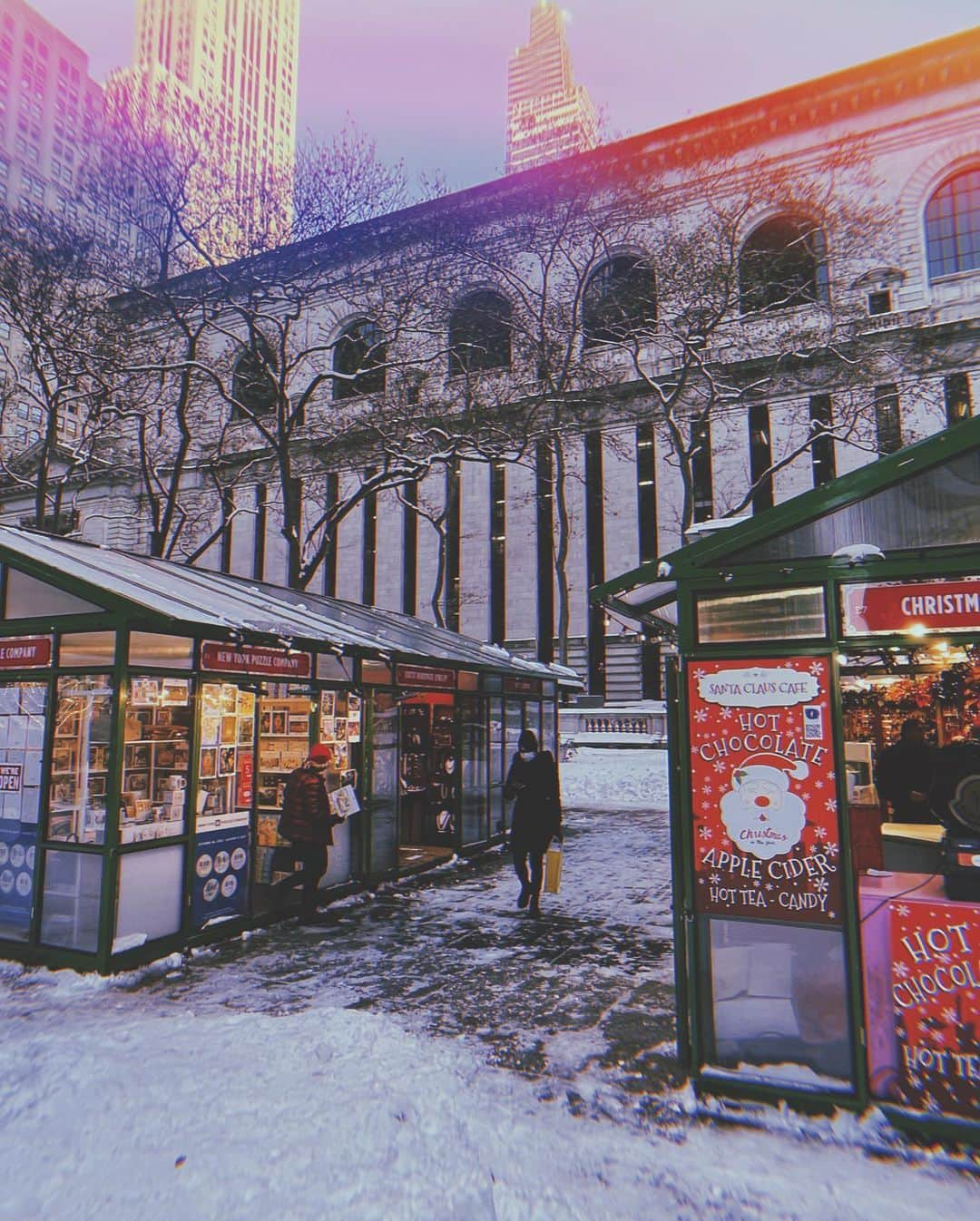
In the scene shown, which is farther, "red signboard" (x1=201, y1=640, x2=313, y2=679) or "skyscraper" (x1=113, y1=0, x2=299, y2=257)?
"skyscraper" (x1=113, y1=0, x2=299, y2=257)

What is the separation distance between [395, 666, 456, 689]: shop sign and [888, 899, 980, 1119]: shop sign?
7.30m

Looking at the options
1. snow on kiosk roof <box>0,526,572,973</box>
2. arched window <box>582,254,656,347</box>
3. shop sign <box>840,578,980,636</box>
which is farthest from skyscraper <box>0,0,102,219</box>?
shop sign <box>840,578,980,636</box>

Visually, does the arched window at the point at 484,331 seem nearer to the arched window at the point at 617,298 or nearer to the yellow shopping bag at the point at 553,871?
the arched window at the point at 617,298

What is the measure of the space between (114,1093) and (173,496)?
53.2 feet

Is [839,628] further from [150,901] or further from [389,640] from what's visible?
[389,640]

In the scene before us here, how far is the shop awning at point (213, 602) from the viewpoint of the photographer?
6980mm

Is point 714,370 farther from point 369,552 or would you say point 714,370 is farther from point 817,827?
point 817,827

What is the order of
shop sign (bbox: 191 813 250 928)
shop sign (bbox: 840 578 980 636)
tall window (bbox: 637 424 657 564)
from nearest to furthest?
1. shop sign (bbox: 840 578 980 636)
2. shop sign (bbox: 191 813 250 928)
3. tall window (bbox: 637 424 657 564)

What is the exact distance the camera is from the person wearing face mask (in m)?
8.43

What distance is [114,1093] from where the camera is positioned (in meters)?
4.50

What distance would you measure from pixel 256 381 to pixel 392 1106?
19.0 m

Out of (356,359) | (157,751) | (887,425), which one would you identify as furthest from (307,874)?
(887,425)

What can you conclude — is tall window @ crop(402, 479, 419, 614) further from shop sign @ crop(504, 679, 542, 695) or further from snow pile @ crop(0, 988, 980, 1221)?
snow pile @ crop(0, 988, 980, 1221)

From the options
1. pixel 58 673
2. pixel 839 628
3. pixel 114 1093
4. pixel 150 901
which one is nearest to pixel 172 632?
pixel 58 673
